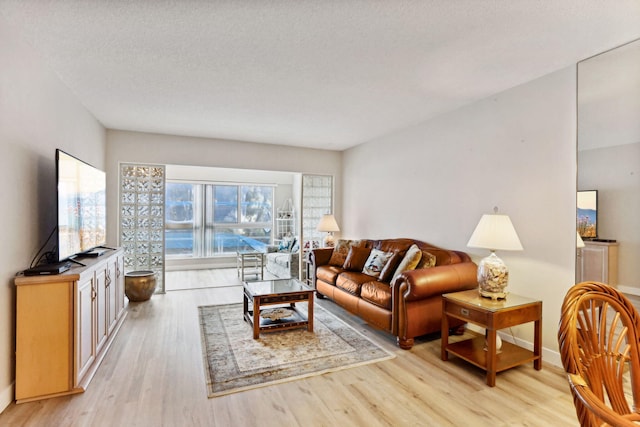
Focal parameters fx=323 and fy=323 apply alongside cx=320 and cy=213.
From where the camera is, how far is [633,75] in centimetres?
240

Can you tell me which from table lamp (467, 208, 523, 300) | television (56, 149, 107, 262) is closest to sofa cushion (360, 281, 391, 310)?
table lamp (467, 208, 523, 300)

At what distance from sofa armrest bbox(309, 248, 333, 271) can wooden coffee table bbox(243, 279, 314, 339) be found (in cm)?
113

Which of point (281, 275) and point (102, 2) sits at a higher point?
point (102, 2)

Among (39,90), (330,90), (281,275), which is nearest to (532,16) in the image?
(330,90)

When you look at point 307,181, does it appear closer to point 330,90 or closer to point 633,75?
point 330,90

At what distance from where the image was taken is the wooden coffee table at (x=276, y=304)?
3.34m

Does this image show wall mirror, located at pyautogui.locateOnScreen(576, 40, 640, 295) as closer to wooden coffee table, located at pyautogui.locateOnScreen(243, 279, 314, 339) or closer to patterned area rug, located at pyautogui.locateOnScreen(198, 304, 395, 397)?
patterned area rug, located at pyautogui.locateOnScreen(198, 304, 395, 397)

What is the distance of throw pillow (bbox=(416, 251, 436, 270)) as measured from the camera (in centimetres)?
343

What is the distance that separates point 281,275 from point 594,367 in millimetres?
5650

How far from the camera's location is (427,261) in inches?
136

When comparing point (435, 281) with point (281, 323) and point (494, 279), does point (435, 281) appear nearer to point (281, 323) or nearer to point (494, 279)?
point (494, 279)

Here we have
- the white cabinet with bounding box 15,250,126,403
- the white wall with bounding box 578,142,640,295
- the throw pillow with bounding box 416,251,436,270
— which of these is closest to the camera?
the white cabinet with bounding box 15,250,126,403

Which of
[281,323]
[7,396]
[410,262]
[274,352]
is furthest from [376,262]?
[7,396]

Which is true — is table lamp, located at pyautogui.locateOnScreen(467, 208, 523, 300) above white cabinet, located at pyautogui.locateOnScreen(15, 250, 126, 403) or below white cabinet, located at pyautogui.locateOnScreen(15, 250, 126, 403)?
above
